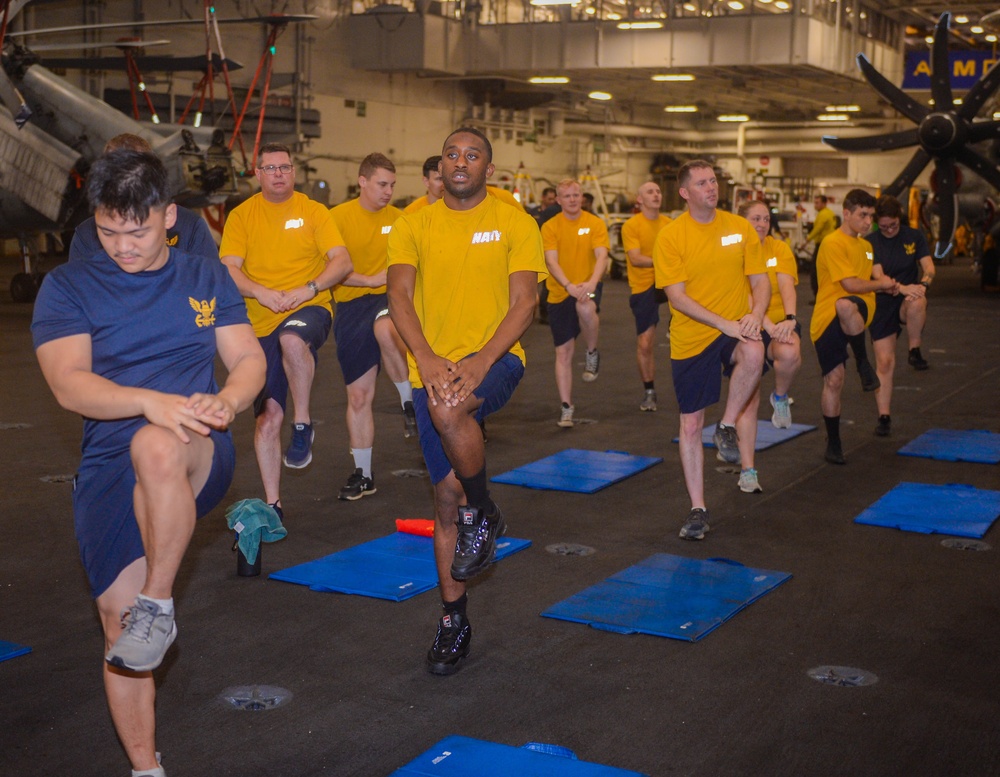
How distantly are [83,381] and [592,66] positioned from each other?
26.2m

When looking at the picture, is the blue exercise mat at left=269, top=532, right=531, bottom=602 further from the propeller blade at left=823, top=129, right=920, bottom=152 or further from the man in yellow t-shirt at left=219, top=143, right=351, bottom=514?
the propeller blade at left=823, top=129, right=920, bottom=152

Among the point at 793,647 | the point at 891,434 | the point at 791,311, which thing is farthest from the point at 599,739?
the point at 891,434

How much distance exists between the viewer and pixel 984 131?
1856 cm

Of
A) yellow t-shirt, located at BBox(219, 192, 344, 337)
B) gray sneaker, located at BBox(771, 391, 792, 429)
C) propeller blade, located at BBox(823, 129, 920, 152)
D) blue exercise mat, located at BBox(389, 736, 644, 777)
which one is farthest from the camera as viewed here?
propeller blade, located at BBox(823, 129, 920, 152)

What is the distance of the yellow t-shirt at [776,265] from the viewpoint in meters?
7.97

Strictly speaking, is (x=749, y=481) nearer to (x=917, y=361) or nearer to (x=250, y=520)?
(x=250, y=520)

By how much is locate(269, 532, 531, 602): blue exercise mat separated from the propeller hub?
15567 mm

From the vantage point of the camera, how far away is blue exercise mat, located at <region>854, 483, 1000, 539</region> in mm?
6180

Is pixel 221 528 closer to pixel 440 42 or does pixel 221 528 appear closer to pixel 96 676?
pixel 96 676

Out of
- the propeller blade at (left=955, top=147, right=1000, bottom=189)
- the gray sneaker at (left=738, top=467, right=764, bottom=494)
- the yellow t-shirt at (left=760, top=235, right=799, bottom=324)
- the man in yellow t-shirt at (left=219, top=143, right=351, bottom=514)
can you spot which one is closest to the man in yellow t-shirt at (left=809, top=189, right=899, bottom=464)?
the yellow t-shirt at (left=760, top=235, right=799, bottom=324)

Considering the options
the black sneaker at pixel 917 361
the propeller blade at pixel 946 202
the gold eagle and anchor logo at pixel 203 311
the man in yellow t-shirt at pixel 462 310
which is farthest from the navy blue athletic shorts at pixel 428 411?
the propeller blade at pixel 946 202

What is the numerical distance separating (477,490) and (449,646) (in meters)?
0.59

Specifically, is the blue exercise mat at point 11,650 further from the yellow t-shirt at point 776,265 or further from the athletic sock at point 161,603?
the yellow t-shirt at point 776,265

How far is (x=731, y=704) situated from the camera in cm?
389
